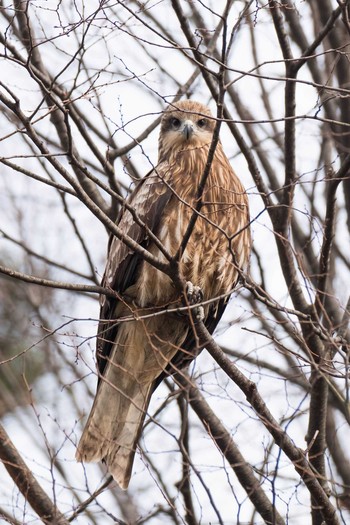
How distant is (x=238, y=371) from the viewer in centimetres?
482

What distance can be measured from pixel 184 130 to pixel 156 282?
1.37 metres

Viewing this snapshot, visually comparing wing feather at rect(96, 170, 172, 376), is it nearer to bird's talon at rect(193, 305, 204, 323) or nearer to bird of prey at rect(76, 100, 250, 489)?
bird of prey at rect(76, 100, 250, 489)

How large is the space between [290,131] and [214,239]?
34.5 inches

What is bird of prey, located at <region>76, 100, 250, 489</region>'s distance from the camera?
5750 millimetres

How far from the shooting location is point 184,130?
6.49 metres

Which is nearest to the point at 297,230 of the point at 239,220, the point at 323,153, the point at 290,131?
the point at 323,153

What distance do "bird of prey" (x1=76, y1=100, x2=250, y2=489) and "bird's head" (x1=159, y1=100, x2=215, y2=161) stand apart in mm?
14

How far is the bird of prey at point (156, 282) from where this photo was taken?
5750 millimetres

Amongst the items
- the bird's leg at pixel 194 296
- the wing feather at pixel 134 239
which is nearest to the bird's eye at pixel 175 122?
the wing feather at pixel 134 239

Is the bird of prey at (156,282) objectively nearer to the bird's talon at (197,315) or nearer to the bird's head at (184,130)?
the bird's head at (184,130)

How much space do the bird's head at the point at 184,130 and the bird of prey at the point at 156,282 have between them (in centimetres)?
1

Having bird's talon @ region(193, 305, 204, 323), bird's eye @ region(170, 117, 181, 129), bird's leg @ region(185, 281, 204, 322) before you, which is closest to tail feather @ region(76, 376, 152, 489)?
bird's leg @ region(185, 281, 204, 322)

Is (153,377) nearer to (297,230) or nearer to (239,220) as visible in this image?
(239,220)

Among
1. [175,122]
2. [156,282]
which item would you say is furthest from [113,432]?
[175,122]
